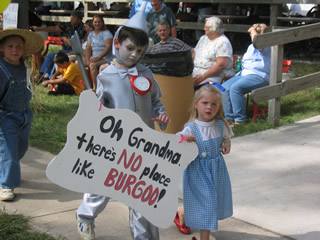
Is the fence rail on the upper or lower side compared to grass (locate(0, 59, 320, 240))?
upper

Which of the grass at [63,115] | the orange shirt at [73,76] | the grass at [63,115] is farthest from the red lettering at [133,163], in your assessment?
the orange shirt at [73,76]

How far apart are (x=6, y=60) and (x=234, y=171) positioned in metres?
2.41

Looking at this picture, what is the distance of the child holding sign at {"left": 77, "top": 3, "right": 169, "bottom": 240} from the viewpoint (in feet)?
10.8

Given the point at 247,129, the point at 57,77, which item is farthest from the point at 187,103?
the point at 57,77

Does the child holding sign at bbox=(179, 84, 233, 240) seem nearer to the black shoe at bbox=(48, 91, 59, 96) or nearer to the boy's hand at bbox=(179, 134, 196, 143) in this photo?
the boy's hand at bbox=(179, 134, 196, 143)

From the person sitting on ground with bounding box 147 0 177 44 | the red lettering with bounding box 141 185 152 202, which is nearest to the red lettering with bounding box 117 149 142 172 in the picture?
the red lettering with bounding box 141 185 152 202

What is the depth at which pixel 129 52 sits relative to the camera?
131 inches

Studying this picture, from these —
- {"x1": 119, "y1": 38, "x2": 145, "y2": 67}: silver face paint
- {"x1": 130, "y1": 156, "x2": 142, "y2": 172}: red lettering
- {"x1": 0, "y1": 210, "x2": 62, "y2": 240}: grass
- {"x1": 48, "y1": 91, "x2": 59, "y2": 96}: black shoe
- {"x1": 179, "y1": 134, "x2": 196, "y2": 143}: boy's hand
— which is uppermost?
{"x1": 119, "y1": 38, "x2": 145, "y2": 67}: silver face paint

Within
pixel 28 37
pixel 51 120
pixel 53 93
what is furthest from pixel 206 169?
pixel 53 93

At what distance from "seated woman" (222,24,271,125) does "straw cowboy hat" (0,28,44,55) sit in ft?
10.5

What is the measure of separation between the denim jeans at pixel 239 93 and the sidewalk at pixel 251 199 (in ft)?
2.82

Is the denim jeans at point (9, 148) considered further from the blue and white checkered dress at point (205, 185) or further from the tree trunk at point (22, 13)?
the tree trunk at point (22, 13)

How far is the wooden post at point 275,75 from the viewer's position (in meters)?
6.75

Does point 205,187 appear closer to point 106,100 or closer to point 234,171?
point 106,100
